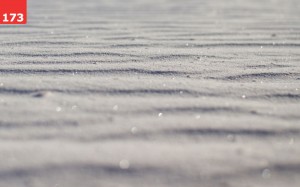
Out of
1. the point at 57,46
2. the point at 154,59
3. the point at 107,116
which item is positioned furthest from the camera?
the point at 57,46

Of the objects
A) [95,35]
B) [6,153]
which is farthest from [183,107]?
[95,35]

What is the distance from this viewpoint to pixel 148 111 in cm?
142

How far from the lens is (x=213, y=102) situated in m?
1.50

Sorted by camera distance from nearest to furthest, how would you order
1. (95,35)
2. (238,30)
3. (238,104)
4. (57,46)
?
(238,104), (57,46), (95,35), (238,30)

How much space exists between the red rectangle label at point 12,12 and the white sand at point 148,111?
678 millimetres

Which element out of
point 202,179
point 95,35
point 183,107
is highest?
point 95,35

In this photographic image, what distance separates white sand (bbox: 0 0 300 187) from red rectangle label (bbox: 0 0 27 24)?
0.68m

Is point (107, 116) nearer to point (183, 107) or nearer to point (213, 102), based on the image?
point (183, 107)

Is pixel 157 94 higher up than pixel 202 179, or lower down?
higher up

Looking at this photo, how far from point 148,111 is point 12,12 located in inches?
103

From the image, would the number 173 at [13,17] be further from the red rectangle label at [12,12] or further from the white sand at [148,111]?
the white sand at [148,111]

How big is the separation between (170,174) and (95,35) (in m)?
1.83

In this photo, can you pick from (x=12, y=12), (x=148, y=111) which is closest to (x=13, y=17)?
(x=12, y=12)

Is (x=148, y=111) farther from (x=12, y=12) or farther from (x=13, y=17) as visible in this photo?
(x=12, y=12)
